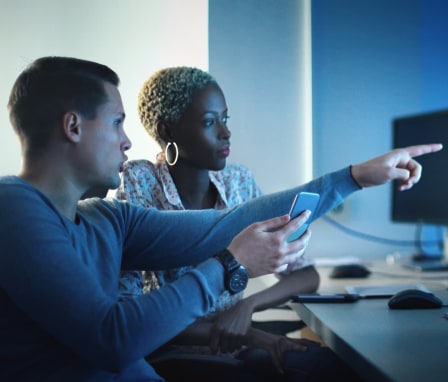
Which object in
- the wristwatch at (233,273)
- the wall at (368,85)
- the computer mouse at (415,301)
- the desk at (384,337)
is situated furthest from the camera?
the wall at (368,85)

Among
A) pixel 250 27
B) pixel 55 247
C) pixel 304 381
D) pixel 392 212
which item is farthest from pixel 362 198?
pixel 55 247

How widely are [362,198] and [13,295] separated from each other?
5.55 ft

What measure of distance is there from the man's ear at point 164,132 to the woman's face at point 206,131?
7cm

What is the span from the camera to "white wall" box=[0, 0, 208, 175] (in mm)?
1641

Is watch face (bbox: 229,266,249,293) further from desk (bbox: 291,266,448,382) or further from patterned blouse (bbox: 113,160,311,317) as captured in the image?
patterned blouse (bbox: 113,160,311,317)

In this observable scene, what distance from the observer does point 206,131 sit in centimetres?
153

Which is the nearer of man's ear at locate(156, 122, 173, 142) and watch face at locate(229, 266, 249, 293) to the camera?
watch face at locate(229, 266, 249, 293)

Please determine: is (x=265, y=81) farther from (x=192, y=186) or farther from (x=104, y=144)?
(x=104, y=144)

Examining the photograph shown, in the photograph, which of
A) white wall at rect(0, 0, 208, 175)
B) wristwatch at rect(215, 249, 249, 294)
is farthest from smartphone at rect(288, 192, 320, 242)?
white wall at rect(0, 0, 208, 175)

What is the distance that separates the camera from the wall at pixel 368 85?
219 cm

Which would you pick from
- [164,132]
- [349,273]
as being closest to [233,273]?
[164,132]

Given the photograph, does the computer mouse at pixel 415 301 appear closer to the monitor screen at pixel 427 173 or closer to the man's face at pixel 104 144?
the man's face at pixel 104 144

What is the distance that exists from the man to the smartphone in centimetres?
4

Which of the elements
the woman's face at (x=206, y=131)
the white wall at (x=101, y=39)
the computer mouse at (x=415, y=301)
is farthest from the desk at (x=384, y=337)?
the white wall at (x=101, y=39)
